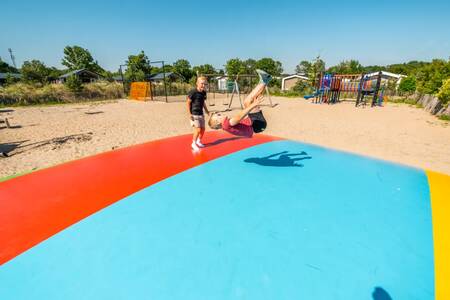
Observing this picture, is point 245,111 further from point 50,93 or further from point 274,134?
point 50,93

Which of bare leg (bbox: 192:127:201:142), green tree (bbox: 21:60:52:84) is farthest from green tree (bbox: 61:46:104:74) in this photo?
bare leg (bbox: 192:127:201:142)

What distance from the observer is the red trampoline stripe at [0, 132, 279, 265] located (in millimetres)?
2842

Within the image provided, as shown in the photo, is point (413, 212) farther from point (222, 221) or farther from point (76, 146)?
point (76, 146)

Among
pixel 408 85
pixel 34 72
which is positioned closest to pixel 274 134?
pixel 408 85

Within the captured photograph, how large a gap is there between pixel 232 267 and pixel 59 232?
90.0 inches

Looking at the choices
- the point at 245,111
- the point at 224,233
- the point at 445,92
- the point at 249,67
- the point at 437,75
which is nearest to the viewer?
the point at 224,233

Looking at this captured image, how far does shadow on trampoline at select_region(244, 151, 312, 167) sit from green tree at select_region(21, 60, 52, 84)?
114 ft

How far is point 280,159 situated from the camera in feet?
17.7

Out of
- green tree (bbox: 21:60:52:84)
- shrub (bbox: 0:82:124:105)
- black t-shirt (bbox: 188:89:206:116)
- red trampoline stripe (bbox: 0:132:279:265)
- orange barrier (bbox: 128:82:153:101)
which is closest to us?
red trampoline stripe (bbox: 0:132:279:265)

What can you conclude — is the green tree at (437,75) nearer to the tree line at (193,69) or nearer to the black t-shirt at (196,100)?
the tree line at (193,69)

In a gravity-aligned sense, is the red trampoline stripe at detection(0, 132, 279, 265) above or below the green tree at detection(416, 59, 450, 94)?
below

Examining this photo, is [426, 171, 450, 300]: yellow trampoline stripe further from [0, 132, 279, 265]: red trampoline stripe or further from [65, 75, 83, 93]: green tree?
[65, 75, 83, 93]: green tree

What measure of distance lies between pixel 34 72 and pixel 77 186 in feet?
119

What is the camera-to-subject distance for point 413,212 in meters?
3.26
